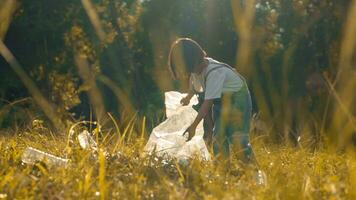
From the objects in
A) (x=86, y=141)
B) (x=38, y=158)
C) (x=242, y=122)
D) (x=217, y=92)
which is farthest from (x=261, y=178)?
(x=242, y=122)

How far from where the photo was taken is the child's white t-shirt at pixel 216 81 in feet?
20.0

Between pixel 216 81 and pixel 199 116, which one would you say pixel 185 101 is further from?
pixel 199 116

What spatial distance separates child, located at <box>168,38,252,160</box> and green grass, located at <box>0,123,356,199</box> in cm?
44

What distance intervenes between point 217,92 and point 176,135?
51 cm

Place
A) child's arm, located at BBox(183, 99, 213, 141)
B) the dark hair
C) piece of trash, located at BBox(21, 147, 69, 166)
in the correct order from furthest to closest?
the dark hair < child's arm, located at BBox(183, 99, 213, 141) < piece of trash, located at BBox(21, 147, 69, 166)

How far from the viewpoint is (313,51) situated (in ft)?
72.3

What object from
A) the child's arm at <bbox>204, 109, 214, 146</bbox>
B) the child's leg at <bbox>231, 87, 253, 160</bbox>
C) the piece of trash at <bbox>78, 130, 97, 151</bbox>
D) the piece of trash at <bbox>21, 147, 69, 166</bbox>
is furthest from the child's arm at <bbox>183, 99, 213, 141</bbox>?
the piece of trash at <bbox>21, 147, 69, 166</bbox>

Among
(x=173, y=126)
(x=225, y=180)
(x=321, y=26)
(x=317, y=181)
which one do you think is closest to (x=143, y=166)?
(x=225, y=180)

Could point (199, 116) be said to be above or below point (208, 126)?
above

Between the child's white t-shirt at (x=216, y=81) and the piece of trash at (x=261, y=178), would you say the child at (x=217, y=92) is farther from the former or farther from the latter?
the piece of trash at (x=261, y=178)

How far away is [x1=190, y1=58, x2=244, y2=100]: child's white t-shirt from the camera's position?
6102 mm

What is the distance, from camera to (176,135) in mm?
6172

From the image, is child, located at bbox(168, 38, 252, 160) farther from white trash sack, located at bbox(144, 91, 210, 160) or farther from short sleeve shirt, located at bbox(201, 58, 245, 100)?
white trash sack, located at bbox(144, 91, 210, 160)

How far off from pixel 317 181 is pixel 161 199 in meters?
1.01
